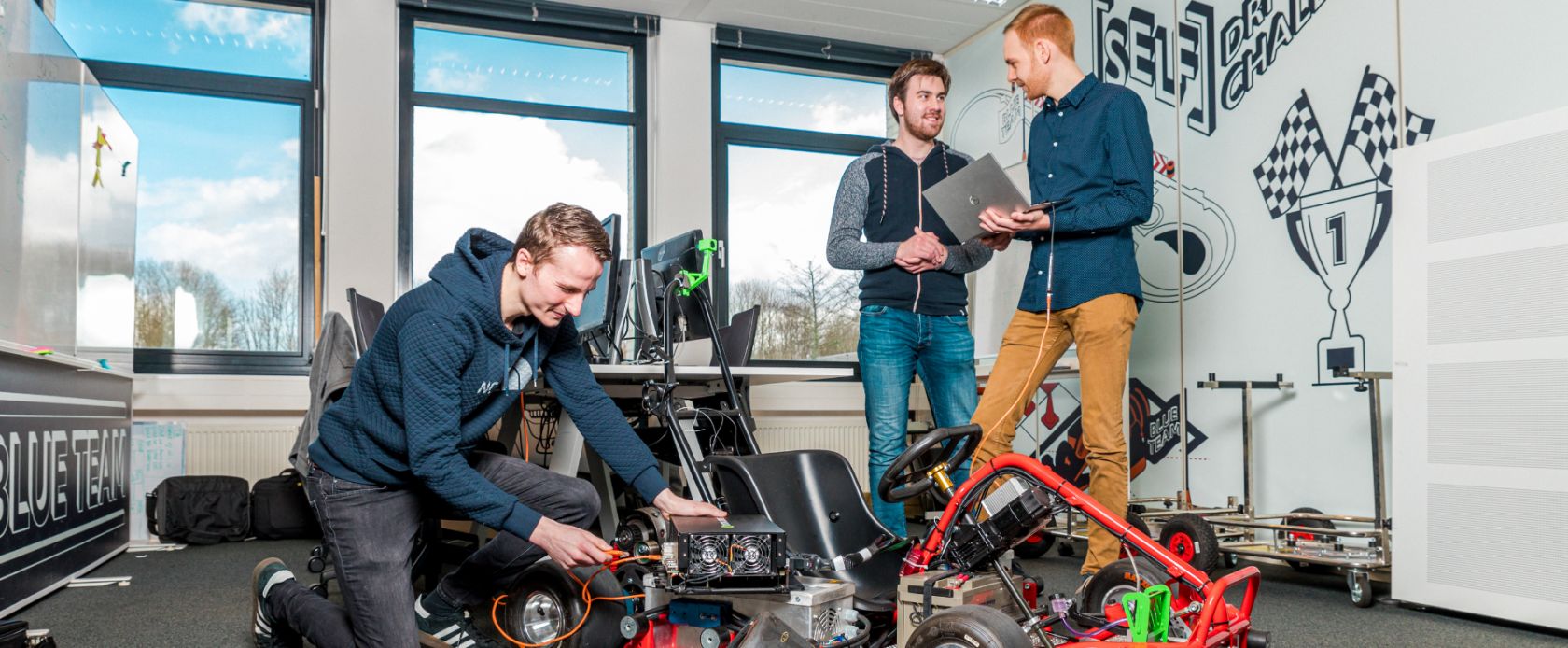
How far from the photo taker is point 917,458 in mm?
1889

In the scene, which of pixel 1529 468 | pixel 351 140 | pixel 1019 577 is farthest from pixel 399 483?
pixel 351 140

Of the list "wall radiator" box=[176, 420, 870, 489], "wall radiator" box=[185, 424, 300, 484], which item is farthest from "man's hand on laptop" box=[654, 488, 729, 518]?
"wall radiator" box=[185, 424, 300, 484]

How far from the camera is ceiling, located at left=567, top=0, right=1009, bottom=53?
5520mm

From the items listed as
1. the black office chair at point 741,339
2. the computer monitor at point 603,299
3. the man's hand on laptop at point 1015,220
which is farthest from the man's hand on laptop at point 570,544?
the black office chair at point 741,339

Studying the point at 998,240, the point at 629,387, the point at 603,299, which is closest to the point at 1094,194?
the point at 998,240

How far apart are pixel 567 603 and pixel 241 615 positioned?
1191mm

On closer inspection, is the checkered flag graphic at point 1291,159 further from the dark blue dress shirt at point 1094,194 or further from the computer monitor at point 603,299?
the computer monitor at point 603,299

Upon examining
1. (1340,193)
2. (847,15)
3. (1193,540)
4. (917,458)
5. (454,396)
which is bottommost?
(1193,540)

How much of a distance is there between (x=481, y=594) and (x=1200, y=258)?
3.05m

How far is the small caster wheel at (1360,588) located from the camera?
2801 mm

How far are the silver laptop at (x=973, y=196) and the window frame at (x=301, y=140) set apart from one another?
12.2ft

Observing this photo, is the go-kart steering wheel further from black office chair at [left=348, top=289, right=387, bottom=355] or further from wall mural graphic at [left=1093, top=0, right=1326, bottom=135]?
wall mural graphic at [left=1093, top=0, right=1326, bottom=135]

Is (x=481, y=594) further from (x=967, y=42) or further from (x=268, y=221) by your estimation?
(x=967, y=42)

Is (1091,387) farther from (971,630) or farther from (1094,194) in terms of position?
(971,630)
